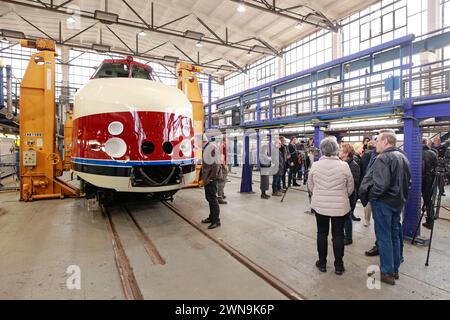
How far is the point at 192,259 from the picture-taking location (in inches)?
127

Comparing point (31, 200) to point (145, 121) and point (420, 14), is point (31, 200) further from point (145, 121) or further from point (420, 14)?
point (420, 14)

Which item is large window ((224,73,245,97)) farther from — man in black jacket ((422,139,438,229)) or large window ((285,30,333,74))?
man in black jacket ((422,139,438,229))

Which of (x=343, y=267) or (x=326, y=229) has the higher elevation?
(x=326, y=229)

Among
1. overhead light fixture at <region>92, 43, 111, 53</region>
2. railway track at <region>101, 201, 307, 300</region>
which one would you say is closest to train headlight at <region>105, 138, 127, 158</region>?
railway track at <region>101, 201, 307, 300</region>

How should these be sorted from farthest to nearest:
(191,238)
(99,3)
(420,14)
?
1. (99,3)
2. (420,14)
3. (191,238)

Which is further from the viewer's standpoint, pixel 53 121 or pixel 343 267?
pixel 53 121

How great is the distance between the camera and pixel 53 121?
6.78 m

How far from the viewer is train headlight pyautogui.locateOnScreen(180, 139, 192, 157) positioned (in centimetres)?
442

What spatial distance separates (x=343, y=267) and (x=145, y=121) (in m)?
3.23

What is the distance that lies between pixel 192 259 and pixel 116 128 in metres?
2.17

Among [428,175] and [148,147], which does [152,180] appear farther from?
Result: [428,175]

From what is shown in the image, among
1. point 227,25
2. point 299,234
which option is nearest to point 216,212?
point 299,234

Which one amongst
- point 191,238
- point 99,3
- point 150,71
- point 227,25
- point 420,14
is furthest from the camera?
point 227,25
